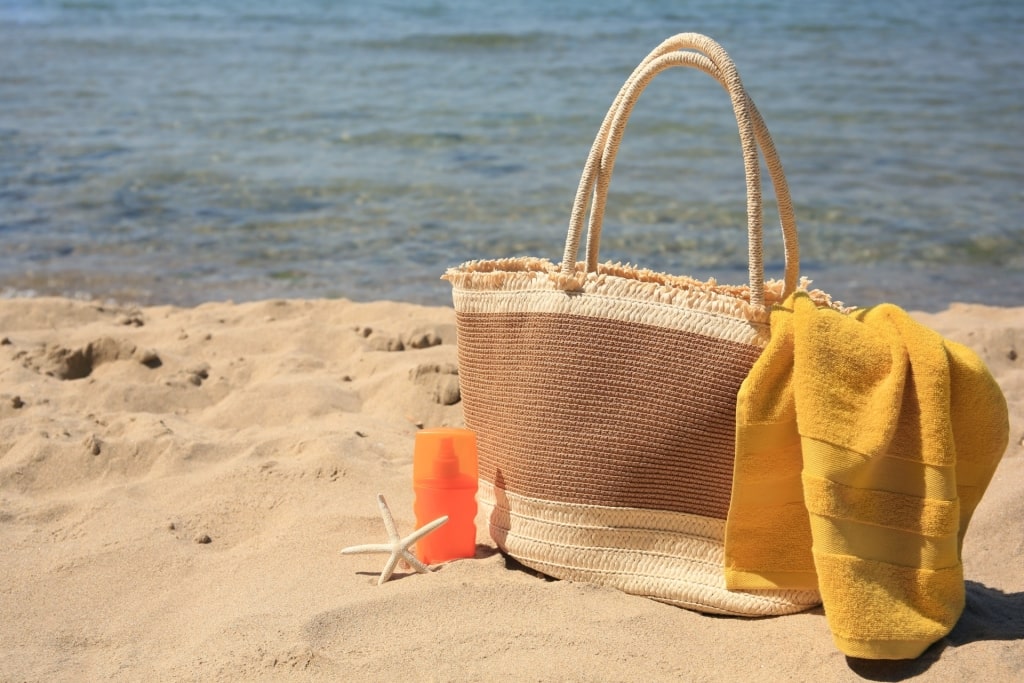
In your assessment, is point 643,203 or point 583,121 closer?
point 643,203

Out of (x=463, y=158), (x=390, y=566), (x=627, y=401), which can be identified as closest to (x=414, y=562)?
(x=390, y=566)

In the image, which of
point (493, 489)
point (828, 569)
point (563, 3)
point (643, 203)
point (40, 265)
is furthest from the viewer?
point (563, 3)

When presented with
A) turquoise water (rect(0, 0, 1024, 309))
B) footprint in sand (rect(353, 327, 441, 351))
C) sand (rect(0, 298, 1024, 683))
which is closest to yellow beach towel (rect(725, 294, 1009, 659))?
sand (rect(0, 298, 1024, 683))

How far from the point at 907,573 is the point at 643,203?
580 cm

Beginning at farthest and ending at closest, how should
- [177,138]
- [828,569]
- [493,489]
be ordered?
[177,138], [493,489], [828,569]

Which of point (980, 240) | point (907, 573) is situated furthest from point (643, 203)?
point (907, 573)

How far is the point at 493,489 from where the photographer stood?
2.90 meters

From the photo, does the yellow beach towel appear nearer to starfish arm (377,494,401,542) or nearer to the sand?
the sand

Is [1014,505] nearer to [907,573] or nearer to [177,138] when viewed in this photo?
[907,573]

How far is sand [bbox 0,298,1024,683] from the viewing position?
2301 millimetres

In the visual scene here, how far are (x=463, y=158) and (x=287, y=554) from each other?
6743mm

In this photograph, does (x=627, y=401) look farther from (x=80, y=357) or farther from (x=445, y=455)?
(x=80, y=357)

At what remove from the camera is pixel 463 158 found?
9.24 m

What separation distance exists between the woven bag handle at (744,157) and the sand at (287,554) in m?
0.82
